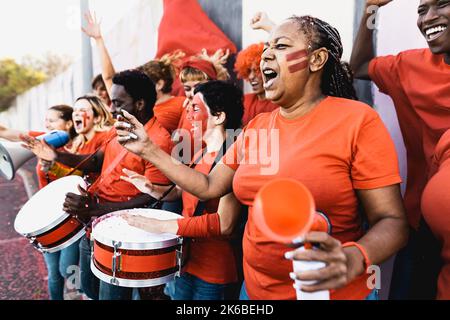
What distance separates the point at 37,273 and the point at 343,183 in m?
4.19

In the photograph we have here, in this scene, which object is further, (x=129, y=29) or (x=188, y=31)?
(x=129, y=29)

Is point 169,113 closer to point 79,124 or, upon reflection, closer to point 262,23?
point 79,124

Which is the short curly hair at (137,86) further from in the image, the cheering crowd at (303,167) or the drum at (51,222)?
the drum at (51,222)

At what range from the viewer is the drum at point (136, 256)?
2.02m

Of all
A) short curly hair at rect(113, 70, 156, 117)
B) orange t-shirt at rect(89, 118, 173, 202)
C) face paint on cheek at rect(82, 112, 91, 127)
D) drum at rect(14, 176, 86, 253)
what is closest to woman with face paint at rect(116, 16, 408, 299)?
orange t-shirt at rect(89, 118, 173, 202)

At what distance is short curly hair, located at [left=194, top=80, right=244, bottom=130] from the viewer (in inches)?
98.7

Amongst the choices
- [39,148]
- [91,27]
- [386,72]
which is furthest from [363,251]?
[91,27]

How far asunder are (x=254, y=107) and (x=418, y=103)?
1524mm

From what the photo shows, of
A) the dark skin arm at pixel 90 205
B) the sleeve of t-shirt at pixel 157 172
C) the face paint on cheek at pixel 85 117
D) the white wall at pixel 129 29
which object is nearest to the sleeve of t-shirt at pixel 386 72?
the sleeve of t-shirt at pixel 157 172

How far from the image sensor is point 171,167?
1.68 meters

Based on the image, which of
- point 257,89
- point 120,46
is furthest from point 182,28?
point 120,46

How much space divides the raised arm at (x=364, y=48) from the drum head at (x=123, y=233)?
4.61 feet

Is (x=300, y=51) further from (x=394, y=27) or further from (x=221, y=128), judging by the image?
(x=394, y=27)

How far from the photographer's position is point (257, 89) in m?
3.33
